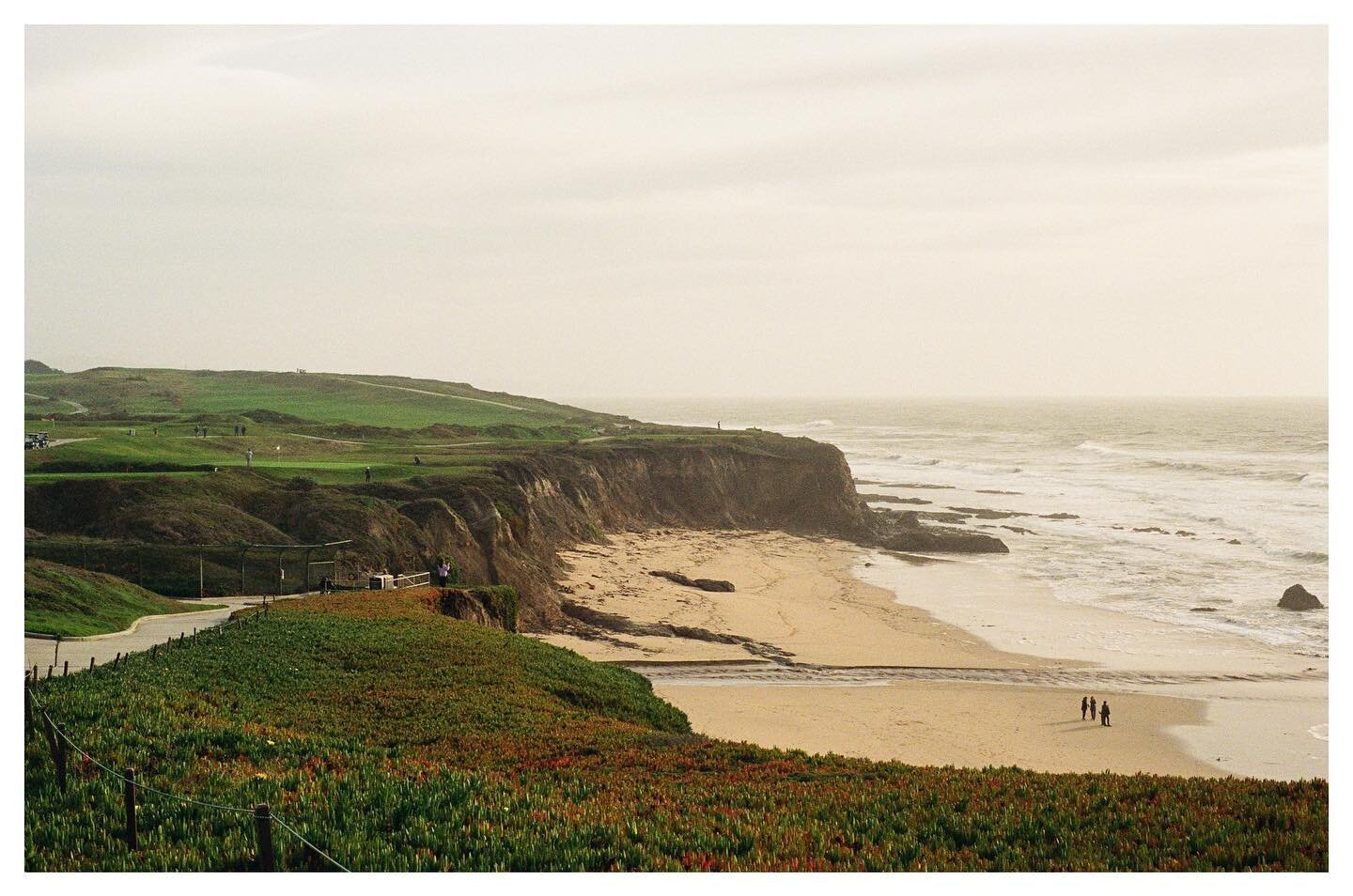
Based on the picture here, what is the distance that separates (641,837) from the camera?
11.3 metres

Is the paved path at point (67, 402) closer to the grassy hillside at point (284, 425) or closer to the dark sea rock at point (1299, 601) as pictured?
the grassy hillside at point (284, 425)

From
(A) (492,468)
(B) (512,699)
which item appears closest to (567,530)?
(A) (492,468)

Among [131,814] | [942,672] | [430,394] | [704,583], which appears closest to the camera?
[131,814]

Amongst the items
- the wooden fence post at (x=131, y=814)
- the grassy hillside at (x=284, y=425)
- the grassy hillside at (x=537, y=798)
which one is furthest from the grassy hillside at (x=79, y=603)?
the wooden fence post at (x=131, y=814)

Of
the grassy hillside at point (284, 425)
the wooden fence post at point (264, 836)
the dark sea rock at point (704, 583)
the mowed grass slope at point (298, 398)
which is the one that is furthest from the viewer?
the mowed grass slope at point (298, 398)

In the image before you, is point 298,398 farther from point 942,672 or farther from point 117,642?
point 117,642

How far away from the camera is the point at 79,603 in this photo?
26.6m

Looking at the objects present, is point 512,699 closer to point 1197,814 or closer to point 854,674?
point 1197,814

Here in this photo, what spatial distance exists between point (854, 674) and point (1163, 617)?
18475mm

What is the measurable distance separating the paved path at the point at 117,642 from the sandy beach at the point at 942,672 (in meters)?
14.9

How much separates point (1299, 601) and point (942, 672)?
2170 centimetres

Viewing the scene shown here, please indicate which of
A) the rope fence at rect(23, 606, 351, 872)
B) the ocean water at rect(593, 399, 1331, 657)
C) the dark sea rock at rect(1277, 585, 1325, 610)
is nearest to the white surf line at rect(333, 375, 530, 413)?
the ocean water at rect(593, 399, 1331, 657)

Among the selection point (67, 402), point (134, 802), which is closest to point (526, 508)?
point (134, 802)

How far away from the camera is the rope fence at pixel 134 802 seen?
9516 mm
